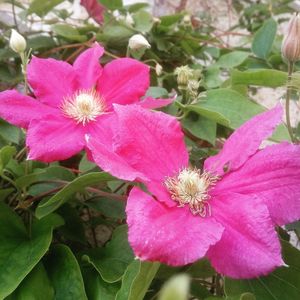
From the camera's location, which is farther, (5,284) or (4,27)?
(4,27)

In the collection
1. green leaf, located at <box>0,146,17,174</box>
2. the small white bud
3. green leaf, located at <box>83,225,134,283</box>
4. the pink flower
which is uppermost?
green leaf, located at <box>0,146,17,174</box>

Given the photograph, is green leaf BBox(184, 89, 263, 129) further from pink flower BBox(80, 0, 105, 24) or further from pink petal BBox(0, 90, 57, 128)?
pink flower BBox(80, 0, 105, 24)

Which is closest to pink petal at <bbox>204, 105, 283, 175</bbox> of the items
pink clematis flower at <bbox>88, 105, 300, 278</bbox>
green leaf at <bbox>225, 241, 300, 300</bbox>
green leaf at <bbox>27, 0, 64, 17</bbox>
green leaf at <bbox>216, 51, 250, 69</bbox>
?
pink clematis flower at <bbox>88, 105, 300, 278</bbox>

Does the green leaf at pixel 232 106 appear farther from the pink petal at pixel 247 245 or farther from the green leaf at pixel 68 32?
the green leaf at pixel 68 32

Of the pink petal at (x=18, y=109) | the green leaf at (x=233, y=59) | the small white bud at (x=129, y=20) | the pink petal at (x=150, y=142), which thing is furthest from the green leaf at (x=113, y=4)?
the pink petal at (x=150, y=142)

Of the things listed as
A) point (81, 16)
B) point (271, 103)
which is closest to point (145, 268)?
point (271, 103)

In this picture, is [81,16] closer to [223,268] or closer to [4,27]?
[4,27]
